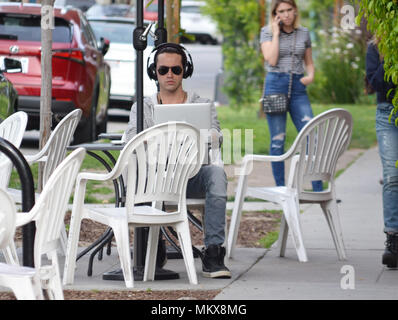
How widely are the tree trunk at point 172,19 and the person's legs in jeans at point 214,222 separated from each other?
3.42 m

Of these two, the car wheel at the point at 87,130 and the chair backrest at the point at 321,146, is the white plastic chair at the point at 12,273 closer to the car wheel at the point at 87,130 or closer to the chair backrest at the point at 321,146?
the chair backrest at the point at 321,146

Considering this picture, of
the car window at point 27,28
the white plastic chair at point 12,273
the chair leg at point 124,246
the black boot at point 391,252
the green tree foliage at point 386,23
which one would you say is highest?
the green tree foliage at point 386,23

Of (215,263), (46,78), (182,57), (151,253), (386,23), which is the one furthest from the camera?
(46,78)

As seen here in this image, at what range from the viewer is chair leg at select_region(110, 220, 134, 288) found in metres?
6.40

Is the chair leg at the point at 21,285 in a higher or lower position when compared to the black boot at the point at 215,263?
higher

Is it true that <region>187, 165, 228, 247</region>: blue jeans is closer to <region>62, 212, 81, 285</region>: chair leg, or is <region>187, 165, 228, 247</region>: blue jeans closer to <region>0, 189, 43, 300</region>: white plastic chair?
<region>62, 212, 81, 285</region>: chair leg

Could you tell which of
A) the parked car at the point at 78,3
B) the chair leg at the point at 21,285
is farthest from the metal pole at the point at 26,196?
the parked car at the point at 78,3

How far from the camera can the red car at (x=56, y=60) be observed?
1313cm

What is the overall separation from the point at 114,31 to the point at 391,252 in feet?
43.8

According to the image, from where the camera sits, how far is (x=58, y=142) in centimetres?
736

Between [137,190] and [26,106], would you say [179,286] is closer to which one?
[137,190]

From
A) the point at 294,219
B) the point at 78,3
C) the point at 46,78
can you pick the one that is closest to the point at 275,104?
the point at 46,78

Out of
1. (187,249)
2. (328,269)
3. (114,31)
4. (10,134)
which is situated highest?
(114,31)

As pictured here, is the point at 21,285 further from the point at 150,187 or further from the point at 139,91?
the point at 139,91
